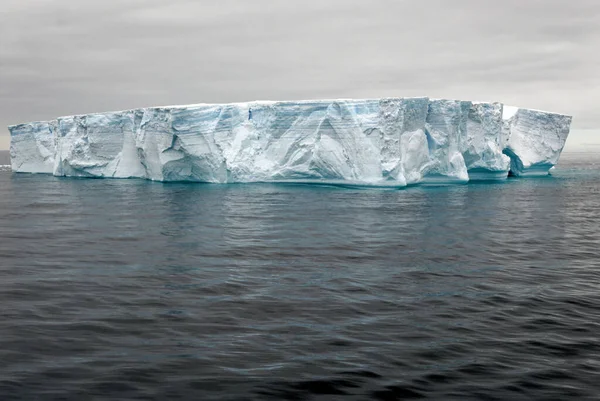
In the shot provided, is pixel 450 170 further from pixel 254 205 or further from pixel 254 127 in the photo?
pixel 254 205

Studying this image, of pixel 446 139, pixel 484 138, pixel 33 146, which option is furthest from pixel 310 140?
pixel 33 146

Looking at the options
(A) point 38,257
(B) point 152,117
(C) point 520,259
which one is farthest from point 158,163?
(C) point 520,259

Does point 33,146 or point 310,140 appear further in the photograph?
point 33,146

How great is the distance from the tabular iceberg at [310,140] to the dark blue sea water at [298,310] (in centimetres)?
1132

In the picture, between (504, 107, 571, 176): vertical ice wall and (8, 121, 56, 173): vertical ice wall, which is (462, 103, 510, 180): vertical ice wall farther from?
(8, 121, 56, 173): vertical ice wall

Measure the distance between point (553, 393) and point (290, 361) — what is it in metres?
2.31

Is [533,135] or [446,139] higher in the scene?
[533,135]

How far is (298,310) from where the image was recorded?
721cm

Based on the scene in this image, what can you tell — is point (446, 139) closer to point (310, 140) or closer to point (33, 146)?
point (310, 140)

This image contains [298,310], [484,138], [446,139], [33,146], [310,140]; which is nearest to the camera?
[298,310]

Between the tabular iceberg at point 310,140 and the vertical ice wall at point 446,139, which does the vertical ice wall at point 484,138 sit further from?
the vertical ice wall at point 446,139

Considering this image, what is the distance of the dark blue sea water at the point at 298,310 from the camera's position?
16.6ft

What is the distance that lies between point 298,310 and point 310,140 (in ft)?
67.4

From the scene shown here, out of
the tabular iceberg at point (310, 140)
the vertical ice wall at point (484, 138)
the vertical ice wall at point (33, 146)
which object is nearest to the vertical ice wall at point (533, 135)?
the vertical ice wall at point (484, 138)
